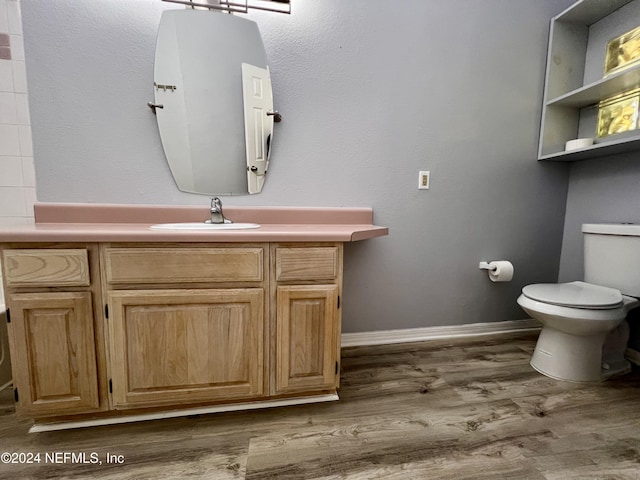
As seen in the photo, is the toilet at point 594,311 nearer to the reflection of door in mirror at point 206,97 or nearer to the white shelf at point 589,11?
the white shelf at point 589,11

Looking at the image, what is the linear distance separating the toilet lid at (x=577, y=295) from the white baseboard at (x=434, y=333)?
1.54 ft

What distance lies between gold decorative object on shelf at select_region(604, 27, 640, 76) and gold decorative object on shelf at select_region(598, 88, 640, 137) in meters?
0.16

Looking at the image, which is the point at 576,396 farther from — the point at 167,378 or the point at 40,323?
the point at 40,323

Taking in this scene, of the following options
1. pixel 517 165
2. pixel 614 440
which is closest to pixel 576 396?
pixel 614 440

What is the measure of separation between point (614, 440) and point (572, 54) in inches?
81.8

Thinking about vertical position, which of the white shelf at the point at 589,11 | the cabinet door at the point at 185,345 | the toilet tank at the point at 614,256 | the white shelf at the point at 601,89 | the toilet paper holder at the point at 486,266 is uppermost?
the white shelf at the point at 589,11

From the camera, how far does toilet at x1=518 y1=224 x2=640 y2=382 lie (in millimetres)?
1266

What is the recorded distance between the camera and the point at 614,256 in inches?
56.7

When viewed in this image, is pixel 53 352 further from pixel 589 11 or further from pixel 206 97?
pixel 589 11

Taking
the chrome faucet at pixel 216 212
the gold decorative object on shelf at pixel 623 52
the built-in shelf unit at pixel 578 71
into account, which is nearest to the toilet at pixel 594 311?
the built-in shelf unit at pixel 578 71

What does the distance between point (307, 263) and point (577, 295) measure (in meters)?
1.38

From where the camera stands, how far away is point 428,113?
160cm

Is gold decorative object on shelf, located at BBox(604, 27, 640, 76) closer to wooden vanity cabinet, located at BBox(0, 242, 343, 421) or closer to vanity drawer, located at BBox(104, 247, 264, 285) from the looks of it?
wooden vanity cabinet, located at BBox(0, 242, 343, 421)

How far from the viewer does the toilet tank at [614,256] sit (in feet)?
4.50
